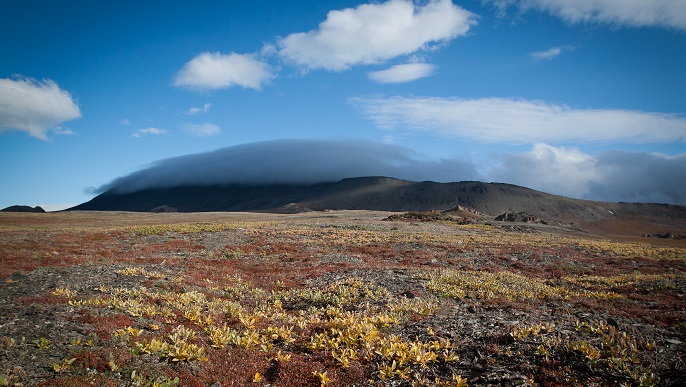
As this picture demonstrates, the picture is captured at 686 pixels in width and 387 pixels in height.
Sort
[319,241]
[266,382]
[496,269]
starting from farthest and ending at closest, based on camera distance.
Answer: [319,241] → [496,269] → [266,382]

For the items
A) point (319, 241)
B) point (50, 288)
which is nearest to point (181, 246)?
point (319, 241)

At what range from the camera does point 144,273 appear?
20.3 metres

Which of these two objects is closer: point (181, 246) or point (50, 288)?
point (50, 288)

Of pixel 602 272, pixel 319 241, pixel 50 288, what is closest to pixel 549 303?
pixel 602 272

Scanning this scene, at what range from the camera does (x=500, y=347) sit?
10.7m

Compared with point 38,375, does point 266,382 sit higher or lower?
lower

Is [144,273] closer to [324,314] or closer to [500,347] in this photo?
[324,314]

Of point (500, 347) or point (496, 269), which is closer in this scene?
point (500, 347)

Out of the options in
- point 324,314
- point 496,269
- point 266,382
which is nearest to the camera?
point 266,382

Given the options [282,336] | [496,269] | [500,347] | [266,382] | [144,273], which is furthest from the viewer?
[496,269]

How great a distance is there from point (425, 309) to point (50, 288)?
633 inches

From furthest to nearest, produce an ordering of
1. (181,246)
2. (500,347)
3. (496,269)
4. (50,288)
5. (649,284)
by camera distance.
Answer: (181,246) → (496,269) → (649,284) → (50,288) → (500,347)

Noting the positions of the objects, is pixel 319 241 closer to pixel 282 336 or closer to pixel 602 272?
pixel 602 272

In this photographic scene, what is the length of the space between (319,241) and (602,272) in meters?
28.2
